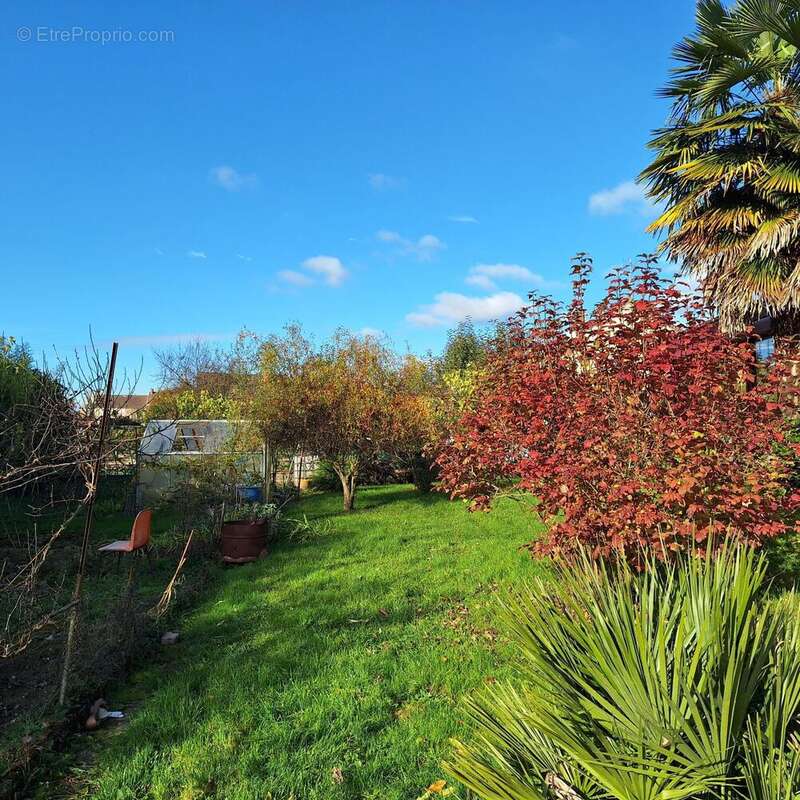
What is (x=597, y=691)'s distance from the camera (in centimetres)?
183

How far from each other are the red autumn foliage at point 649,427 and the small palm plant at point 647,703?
71.2 inches

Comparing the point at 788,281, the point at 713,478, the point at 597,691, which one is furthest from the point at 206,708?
the point at 788,281

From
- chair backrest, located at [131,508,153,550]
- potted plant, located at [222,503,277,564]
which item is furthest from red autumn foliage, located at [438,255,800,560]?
potted plant, located at [222,503,277,564]

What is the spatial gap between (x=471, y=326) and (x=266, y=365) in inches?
525

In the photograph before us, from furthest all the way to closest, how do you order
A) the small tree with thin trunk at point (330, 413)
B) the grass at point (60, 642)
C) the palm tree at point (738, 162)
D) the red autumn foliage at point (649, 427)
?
the small tree with thin trunk at point (330, 413) < the palm tree at point (738, 162) < the red autumn foliage at point (649, 427) < the grass at point (60, 642)

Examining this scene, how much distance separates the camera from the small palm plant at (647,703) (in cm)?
150

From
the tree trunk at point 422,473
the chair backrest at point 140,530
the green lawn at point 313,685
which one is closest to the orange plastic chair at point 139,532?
the chair backrest at point 140,530

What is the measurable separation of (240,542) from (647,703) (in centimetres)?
684

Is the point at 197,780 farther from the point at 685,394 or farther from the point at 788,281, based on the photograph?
the point at 788,281

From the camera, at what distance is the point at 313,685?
3887 millimetres

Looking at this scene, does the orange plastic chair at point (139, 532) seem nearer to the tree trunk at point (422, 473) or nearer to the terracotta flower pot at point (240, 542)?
the terracotta flower pot at point (240, 542)

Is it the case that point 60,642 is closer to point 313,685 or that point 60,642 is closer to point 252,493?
point 313,685

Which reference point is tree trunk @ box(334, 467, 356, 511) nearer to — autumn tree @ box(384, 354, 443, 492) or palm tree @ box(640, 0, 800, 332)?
autumn tree @ box(384, 354, 443, 492)

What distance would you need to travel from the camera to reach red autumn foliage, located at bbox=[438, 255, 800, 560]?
3924 mm
